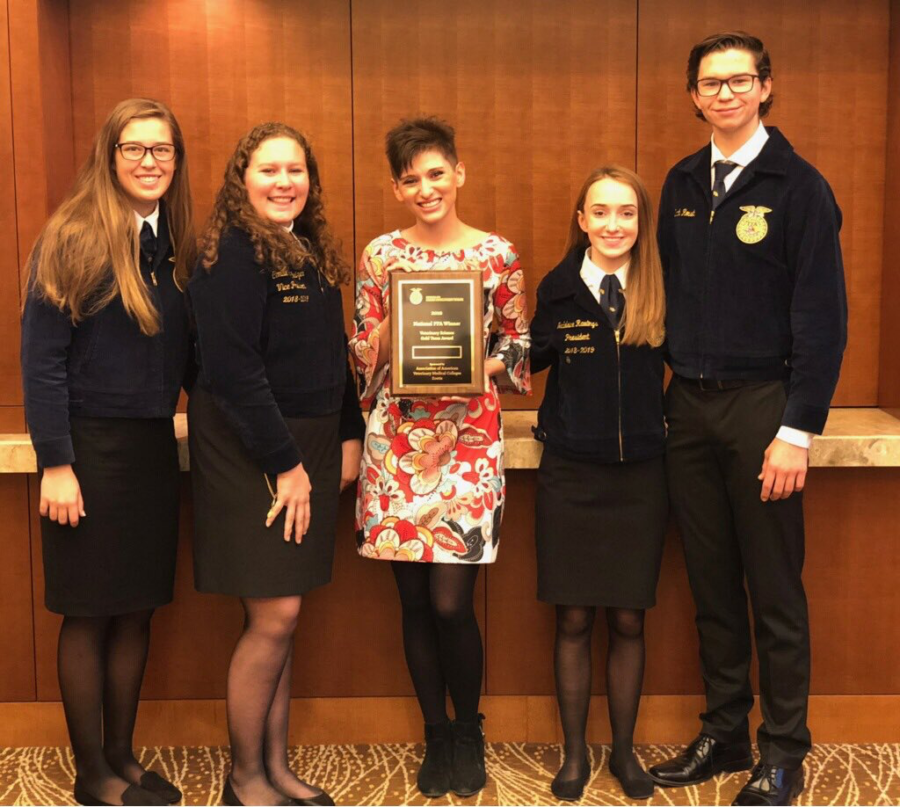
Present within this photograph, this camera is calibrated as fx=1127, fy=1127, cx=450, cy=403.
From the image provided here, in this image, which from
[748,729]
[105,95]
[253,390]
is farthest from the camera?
[105,95]

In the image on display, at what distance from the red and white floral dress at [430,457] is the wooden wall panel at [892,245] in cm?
132

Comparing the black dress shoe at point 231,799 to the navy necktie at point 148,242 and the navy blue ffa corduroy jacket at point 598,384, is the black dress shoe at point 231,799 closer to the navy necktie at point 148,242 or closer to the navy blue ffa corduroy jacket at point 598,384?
the navy blue ffa corduroy jacket at point 598,384

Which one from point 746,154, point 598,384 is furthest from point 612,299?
point 746,154

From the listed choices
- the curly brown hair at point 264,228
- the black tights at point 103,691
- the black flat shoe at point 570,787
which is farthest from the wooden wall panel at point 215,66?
the black flat shoe at point 570,787

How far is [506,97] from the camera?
11.7 ft

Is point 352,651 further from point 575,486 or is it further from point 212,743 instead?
point 575,486

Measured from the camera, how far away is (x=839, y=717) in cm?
331

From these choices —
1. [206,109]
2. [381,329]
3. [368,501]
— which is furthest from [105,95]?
[368,501]

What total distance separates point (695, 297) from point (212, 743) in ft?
6.25

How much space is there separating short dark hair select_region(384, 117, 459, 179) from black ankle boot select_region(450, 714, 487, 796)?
1.48 meters

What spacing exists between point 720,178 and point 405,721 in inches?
70.9

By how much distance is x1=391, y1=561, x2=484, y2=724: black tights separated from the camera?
292 cm

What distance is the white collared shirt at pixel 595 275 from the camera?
2885mm

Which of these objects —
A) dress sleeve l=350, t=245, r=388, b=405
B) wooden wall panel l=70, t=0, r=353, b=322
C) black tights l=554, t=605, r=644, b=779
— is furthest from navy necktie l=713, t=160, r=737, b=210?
wooden wall panel l=70, t=0, r=353, b=322
